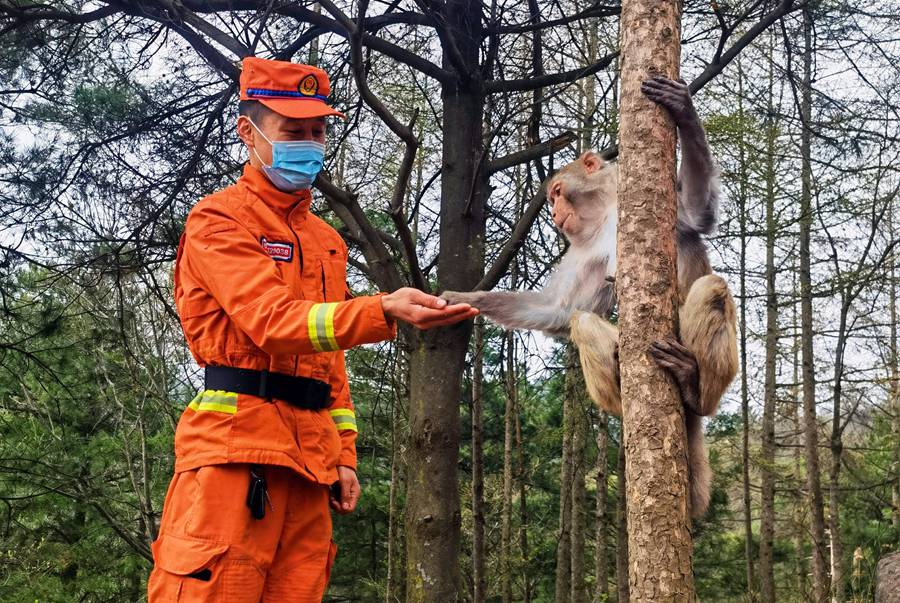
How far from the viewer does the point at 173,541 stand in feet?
8.70

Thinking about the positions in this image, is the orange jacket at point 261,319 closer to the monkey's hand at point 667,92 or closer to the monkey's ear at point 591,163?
the monkey's hand at point 667,92

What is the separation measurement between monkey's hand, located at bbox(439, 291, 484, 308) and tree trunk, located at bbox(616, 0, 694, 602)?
1.50m

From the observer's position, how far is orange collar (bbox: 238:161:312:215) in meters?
3.06

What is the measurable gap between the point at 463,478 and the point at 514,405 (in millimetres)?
4894

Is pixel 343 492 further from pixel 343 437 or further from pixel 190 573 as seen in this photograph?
pixel 190 573

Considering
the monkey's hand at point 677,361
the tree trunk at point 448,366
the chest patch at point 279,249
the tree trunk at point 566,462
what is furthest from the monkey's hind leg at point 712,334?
the tree trunk at point 566,462

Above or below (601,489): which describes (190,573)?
below

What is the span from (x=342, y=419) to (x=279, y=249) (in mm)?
761

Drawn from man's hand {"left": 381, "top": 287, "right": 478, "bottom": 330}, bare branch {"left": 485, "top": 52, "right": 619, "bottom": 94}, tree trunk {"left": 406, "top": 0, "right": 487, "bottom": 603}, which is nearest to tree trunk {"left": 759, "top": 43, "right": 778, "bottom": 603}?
bare branch {"left": 485, "top": 52, "right": 619, "bottom": 94}

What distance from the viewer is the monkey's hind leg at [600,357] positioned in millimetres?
4027

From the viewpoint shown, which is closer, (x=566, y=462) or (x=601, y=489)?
(x=601, y=489)

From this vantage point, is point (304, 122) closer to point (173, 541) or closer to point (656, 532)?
point (173, 541)

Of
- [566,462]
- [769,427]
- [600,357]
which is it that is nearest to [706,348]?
[600,357]

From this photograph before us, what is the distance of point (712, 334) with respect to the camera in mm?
3635
